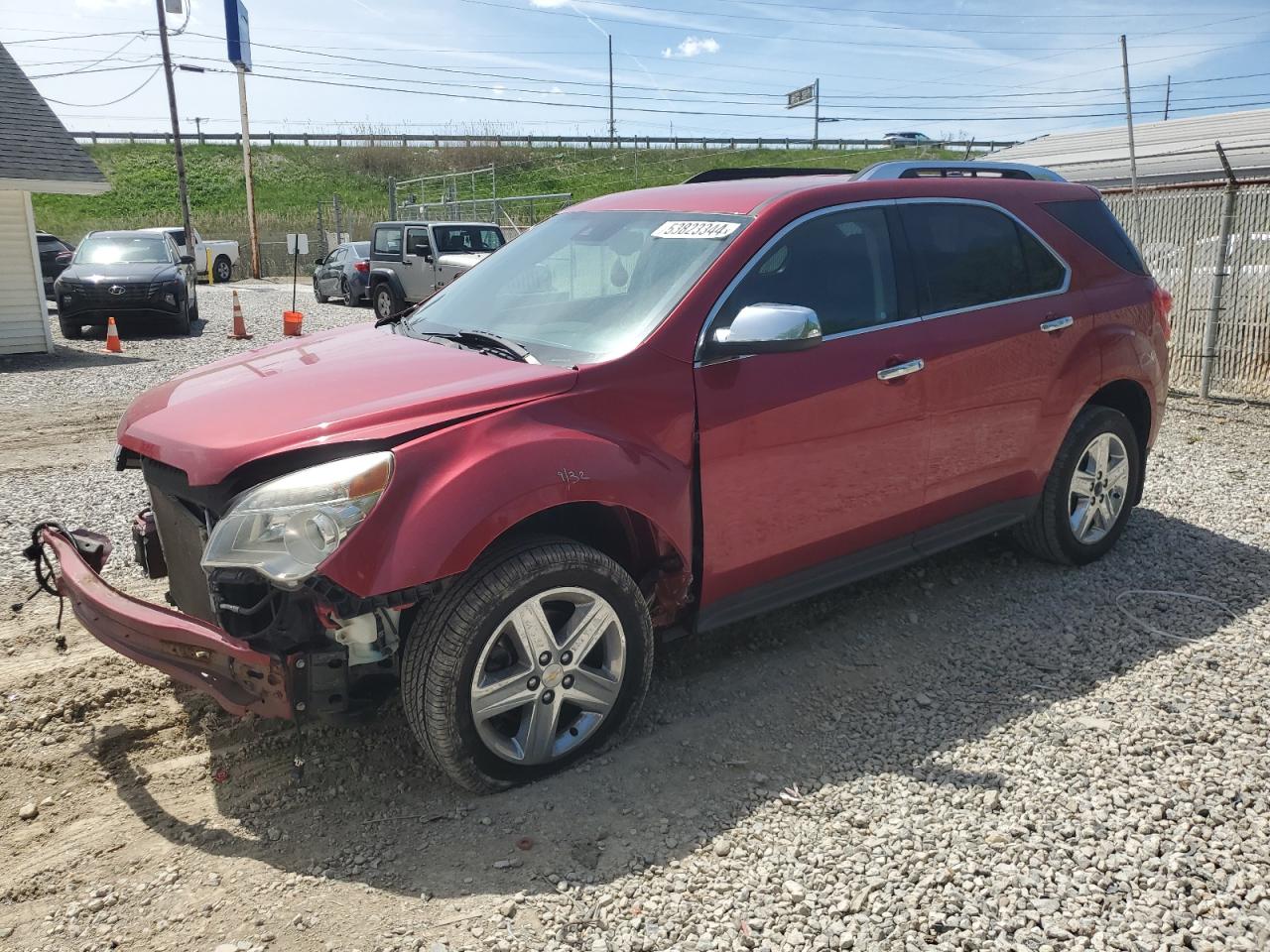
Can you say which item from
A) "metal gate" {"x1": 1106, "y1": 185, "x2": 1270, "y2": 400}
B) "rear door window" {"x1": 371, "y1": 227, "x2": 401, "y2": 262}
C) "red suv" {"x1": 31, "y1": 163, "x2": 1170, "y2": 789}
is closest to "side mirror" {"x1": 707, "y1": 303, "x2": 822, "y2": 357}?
"red suv" {"x1": 31, "y1": 163, "x2": 1170, "y2": 789}

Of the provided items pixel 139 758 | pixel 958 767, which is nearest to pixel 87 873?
pixel 139 758

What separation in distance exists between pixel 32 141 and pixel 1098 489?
16402mm

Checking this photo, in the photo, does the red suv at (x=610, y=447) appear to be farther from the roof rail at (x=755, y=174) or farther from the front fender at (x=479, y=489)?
the roof rail at (x=755, y=174)

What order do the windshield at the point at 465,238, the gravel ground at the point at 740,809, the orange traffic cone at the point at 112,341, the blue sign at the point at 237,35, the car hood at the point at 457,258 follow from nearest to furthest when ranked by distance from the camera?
the gravel ground at the point at 740,809 < the orange traffic cone at the point at 112,341 < the car hood at the point at 457,258 < the windshield at the point at 465,238 < the blue sign at the point at 237,35

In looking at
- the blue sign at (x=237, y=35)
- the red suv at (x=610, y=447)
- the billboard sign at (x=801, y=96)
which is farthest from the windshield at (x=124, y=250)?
the billboard sign at (x=801, y=96)

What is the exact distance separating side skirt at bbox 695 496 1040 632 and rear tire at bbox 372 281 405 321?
1602cm

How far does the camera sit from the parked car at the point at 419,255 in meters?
18.1

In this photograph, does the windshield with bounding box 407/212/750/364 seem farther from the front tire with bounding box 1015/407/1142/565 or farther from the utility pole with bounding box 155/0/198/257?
the utility pole with bounding box 155/0/198/257

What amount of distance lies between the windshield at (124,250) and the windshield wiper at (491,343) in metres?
15.2

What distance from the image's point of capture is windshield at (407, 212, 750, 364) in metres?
3.47

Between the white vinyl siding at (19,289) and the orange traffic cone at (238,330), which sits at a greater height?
the white vinyl siding at (19,289)

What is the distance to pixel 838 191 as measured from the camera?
3.91m

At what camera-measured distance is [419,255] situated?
18.3 metres

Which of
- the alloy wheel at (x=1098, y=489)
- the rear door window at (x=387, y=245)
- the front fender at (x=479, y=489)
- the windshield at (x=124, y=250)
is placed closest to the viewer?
the front fender at (x=479, y=489)
